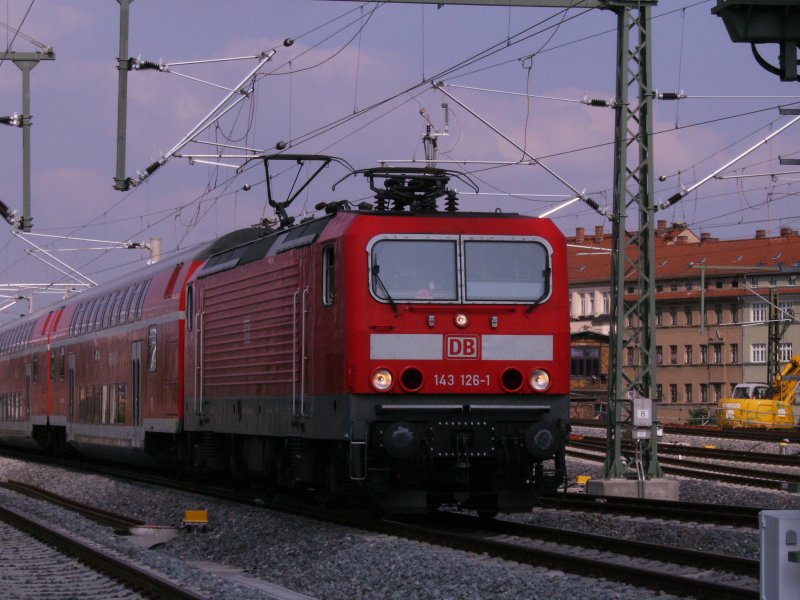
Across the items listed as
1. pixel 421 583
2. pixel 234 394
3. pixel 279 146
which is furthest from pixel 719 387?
pixel 421 583

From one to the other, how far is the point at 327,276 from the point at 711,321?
274 ft

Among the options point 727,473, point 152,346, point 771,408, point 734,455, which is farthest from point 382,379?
point 771,408

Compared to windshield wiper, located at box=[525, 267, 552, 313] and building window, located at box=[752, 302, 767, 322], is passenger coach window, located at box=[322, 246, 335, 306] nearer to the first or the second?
windshield wiper, located at box=[525, 267, 552, 313]

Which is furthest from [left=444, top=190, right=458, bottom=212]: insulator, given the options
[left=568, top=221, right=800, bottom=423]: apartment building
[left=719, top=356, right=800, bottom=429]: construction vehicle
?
[left=568, top=221, right=800, bottom=423]: apartment building

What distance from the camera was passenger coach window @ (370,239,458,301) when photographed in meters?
15.0

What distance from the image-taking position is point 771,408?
190 feet

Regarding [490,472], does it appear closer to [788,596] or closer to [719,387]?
[788,596]

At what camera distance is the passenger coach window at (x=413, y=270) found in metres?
15.0

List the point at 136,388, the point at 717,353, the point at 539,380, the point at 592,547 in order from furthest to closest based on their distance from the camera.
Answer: the point at 717,353
the point at 136,388
the point at 539,380
the point at 592,547

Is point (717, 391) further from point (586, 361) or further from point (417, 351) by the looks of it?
point (417, 351)

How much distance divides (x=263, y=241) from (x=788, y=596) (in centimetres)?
1336

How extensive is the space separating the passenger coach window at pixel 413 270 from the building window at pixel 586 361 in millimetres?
79272

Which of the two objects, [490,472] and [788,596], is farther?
[490,472]

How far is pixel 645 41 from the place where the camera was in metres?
20.9
